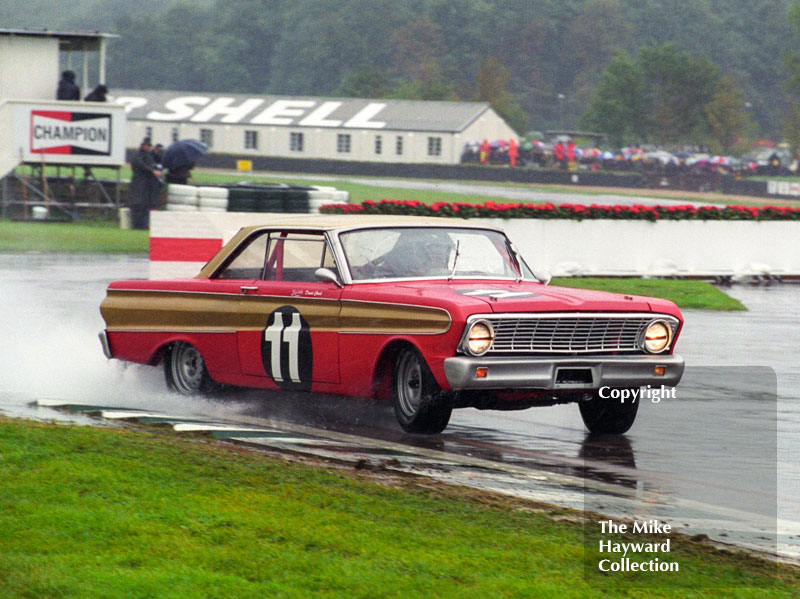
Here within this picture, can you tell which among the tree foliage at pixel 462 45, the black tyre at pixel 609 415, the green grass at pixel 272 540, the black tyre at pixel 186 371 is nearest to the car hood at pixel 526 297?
the black tyre at pixel 609 415

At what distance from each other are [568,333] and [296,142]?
82.0 meters

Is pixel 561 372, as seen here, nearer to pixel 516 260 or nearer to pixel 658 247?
pixel 516 260

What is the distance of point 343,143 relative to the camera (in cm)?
8825

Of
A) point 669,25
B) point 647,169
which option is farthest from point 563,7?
point 647,169

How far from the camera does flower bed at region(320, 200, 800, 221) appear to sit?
2027 cm

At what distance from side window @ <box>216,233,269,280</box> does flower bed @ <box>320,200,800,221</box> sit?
9.78 metres

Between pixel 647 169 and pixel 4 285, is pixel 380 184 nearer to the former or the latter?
pixel 647 169

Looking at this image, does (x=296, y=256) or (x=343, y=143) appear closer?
(x=296, y=256)

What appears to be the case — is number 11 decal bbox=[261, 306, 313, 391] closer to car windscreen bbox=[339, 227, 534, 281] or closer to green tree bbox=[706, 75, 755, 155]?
car windscreen bbox=[339, 227, 534, 281]

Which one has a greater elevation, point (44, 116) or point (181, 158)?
point (44, 116)

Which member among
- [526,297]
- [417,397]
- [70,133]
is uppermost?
[70,133]

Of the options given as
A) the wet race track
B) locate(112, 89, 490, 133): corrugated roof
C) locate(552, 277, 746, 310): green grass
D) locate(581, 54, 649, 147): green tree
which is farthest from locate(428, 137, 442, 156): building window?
the wet race track

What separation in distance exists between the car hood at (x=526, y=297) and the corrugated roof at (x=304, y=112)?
77328mm

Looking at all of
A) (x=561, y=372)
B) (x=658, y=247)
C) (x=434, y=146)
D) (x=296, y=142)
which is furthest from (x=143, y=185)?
(x=296, y=142)
